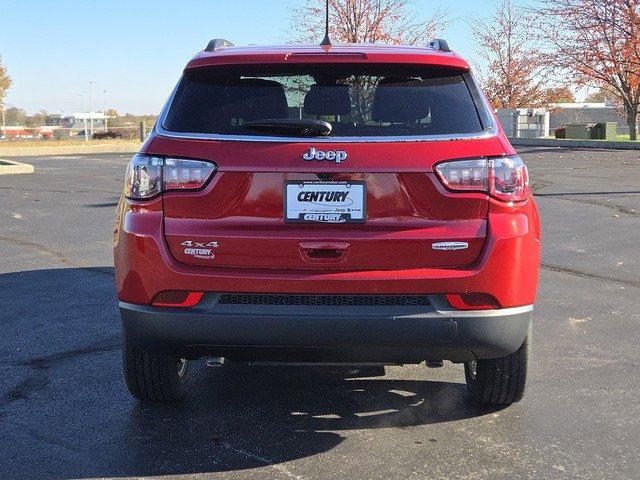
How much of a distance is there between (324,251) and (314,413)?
1070mm

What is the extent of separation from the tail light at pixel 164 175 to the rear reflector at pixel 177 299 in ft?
1.40

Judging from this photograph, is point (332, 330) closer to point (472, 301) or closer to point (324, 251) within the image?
point (324, 251)

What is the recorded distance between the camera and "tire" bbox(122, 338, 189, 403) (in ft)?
12.0

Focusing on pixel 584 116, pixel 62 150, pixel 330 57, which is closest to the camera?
pixel 330 57

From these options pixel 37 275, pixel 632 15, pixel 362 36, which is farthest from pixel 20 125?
pixel 37 275

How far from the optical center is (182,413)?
3.84 m

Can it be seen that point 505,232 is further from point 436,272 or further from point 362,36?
point 362,36

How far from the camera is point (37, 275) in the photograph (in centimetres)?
727

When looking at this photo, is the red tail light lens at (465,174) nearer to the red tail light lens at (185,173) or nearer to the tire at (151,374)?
the red tail light lens at (185,173)

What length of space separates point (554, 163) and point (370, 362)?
21.6 m

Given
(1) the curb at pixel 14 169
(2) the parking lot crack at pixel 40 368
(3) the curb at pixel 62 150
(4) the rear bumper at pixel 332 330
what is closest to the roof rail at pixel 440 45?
(4) the rear bumper at pixel 332 330

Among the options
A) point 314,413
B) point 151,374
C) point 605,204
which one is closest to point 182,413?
point 151,374

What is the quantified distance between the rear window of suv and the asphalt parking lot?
1.39m

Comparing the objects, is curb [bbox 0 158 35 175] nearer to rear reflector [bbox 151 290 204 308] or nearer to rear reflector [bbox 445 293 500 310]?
rear reflector [bbox 151 290 204 308]
